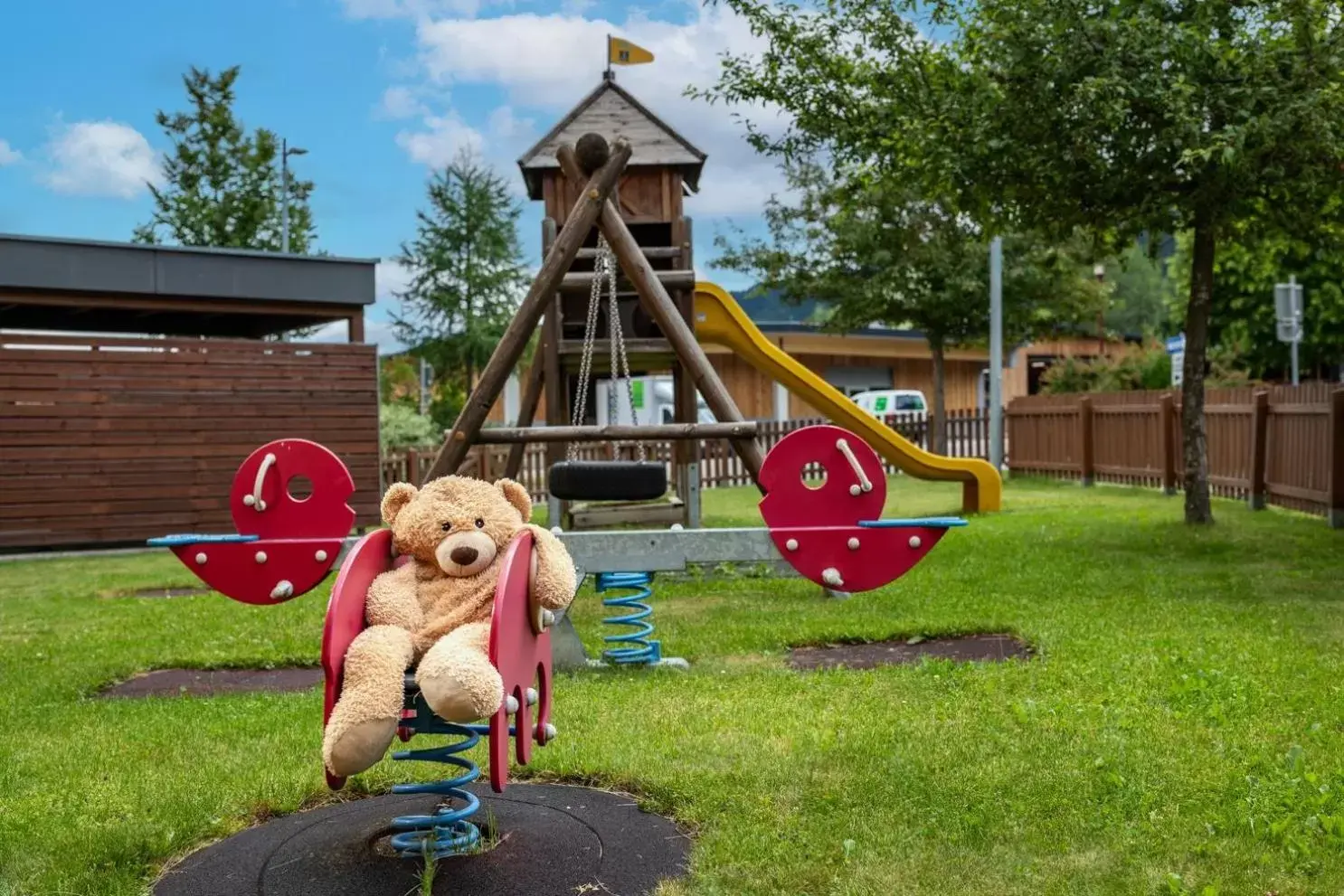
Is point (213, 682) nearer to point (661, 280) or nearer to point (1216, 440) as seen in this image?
point (661, 280)

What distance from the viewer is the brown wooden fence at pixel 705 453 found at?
20656mm

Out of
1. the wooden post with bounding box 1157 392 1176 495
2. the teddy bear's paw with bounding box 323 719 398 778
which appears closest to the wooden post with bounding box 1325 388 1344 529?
the wooden post with bounding box 1157 392 1176 495

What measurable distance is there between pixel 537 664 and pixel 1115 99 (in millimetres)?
8119

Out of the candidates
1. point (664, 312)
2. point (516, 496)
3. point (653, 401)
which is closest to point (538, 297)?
point (664, 312)

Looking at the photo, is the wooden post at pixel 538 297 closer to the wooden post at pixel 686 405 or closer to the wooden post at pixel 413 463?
the wooden post at pixel 686 405

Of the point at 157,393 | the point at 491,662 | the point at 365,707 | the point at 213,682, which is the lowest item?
the point at 213,682

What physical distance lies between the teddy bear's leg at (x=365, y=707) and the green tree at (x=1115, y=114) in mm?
8203

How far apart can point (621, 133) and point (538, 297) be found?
14.5 feet

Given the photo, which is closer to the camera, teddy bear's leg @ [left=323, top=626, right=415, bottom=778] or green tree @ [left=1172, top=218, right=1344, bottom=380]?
teddy bear's leg @ [left=323, top=626, right=415, bottom=778]

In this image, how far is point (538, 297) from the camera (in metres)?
8.36

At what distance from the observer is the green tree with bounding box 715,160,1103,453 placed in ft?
84.5

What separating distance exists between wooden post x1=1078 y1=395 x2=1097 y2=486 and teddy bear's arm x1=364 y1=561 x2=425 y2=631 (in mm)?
18334

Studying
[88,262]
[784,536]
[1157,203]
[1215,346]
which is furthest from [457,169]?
[784,536]

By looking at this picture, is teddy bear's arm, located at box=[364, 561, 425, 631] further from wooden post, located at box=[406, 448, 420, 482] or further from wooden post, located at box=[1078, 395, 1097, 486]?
wooden post, located at box=[1078, 395, 1097, 486]
